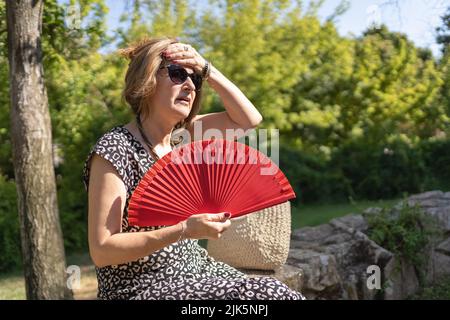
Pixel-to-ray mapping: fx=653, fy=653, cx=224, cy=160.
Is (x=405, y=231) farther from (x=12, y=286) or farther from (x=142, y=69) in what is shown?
(x=12, y=286)

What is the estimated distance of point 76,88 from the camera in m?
8.84

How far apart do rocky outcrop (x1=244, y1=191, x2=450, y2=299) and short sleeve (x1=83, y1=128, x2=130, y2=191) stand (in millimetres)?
2134

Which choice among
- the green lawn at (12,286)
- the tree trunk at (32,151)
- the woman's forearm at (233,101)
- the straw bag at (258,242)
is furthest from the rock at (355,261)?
the green lawn at (12,286)

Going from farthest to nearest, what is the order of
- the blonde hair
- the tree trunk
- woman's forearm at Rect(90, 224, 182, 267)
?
the tree trunk, the blonde hair, woman's forearm at Rect(90, 224, 182, 267)

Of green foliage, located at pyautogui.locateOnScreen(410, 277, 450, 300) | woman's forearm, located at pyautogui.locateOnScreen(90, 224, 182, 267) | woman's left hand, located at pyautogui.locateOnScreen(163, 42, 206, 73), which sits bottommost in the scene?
green foliage, located at pyautogui.locateOnScreen(410, 277, 450, 300)

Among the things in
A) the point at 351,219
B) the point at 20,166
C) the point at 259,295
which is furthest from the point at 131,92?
the point at 351,219

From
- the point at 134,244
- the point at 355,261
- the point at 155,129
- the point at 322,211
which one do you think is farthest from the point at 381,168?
the point at 134,244

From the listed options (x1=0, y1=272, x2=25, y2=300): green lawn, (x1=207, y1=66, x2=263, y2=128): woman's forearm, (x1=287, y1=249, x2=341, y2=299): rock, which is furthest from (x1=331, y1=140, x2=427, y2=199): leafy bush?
(x1=207, y1=66, x2=263, y2=128): woman's forearm

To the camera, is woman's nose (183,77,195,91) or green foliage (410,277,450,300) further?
green foliage (410,277,450,300)

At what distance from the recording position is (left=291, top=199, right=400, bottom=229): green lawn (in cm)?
987

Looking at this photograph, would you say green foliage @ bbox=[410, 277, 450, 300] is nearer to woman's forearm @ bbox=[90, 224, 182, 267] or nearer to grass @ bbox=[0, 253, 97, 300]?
grass @ bbox=[0, 253, 97, 300]

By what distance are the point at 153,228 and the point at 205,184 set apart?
23cm

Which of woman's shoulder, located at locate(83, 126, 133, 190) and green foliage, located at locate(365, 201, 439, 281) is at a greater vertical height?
woman's shoulder, located at locate(83, 126, 133, 190)

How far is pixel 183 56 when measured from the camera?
236 cm
